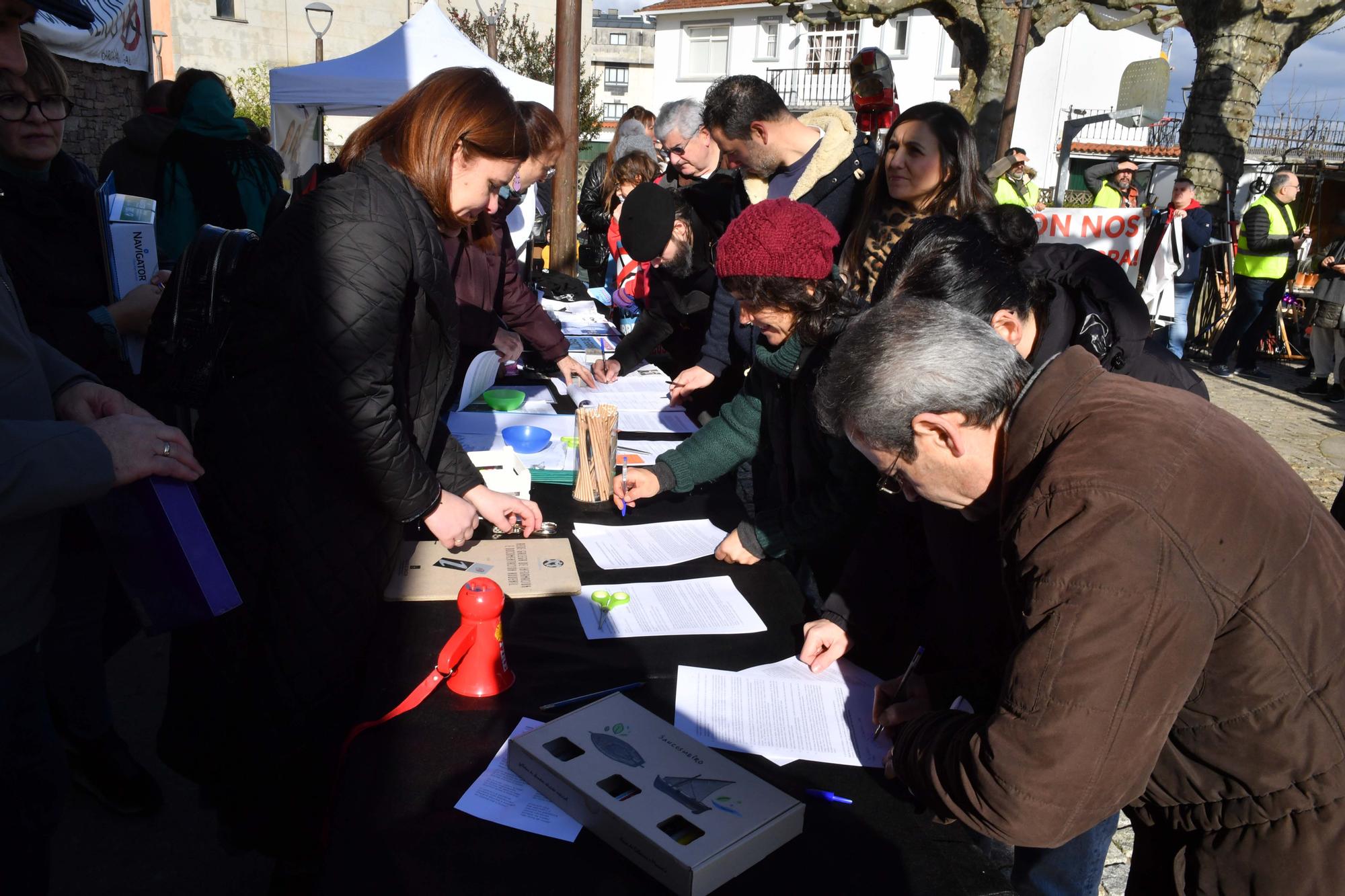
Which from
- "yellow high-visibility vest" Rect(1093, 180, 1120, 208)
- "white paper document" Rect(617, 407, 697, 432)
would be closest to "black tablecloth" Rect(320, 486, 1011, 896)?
"white paper document" Rect(617, 407, 697, 432)

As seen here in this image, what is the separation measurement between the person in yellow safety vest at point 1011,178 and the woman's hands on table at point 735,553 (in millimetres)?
2425

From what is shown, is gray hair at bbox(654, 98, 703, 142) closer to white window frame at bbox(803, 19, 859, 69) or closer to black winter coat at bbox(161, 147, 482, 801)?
black winter coat at bbox(161, 147, 482, 801)

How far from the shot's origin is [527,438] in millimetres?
2637

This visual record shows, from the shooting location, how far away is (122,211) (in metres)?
2.17

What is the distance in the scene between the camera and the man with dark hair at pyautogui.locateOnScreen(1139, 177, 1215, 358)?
8292 mm

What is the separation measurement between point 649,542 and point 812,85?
31128mm

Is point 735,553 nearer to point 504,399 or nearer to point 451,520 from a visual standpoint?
point 451,520

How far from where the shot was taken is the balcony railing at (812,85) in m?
29.3

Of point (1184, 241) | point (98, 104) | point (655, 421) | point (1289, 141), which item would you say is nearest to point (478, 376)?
point (655, 421)

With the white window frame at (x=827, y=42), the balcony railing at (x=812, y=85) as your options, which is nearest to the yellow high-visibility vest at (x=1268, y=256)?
the balcony railing at (x=812, y=85)

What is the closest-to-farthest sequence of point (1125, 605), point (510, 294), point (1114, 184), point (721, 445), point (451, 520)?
1. point (1125, 605)
2. point (451, 520)
3. point (721, 445)
4. point (510, 294)
5. point (1114, 184)

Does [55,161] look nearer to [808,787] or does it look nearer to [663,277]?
[663,277]

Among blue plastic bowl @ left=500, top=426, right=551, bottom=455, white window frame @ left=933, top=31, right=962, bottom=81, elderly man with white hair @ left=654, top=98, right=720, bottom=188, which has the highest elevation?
white window frame @ left=933, top=31, right=962, bottom=81

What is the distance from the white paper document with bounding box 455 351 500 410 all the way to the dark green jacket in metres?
0.86
